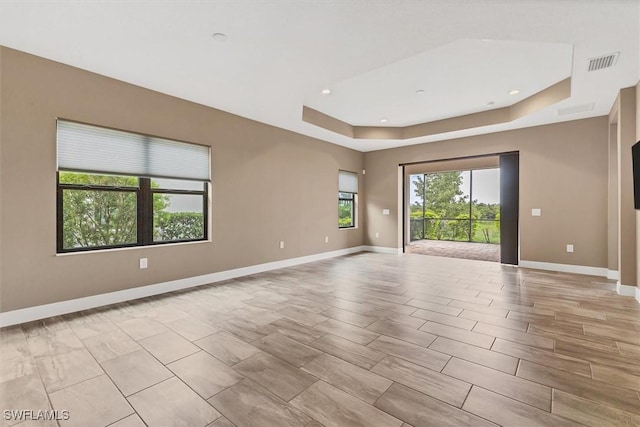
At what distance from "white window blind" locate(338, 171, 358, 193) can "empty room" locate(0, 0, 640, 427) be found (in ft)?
4.81

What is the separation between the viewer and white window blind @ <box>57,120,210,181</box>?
3223mm

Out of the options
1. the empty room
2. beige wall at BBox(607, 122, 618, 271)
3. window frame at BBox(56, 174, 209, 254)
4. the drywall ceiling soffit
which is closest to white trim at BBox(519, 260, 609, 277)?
the empty room

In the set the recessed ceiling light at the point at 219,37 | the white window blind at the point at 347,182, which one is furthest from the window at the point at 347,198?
the recessed ceiling light at the point at 219,37

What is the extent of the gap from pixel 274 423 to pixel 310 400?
26cm

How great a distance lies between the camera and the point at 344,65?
3.23 meters

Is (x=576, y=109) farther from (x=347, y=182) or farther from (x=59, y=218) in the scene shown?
(x=59, y=218)

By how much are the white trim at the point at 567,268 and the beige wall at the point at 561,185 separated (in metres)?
0.07

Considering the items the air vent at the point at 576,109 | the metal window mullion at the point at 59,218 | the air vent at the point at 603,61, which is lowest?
the metal window mullion at the point at 59,218

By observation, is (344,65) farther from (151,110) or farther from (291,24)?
(151,110)

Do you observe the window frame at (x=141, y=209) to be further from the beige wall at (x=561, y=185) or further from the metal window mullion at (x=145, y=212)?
the beige wall at (x=561, y=185)

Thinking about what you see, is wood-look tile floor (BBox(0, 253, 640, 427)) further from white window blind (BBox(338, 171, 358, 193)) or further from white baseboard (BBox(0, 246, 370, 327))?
white window blind (BBox(338, 171, 358, 193))

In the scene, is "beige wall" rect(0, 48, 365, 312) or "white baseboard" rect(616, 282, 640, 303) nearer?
"beige wall" rect(0, 48, 365, 312)
